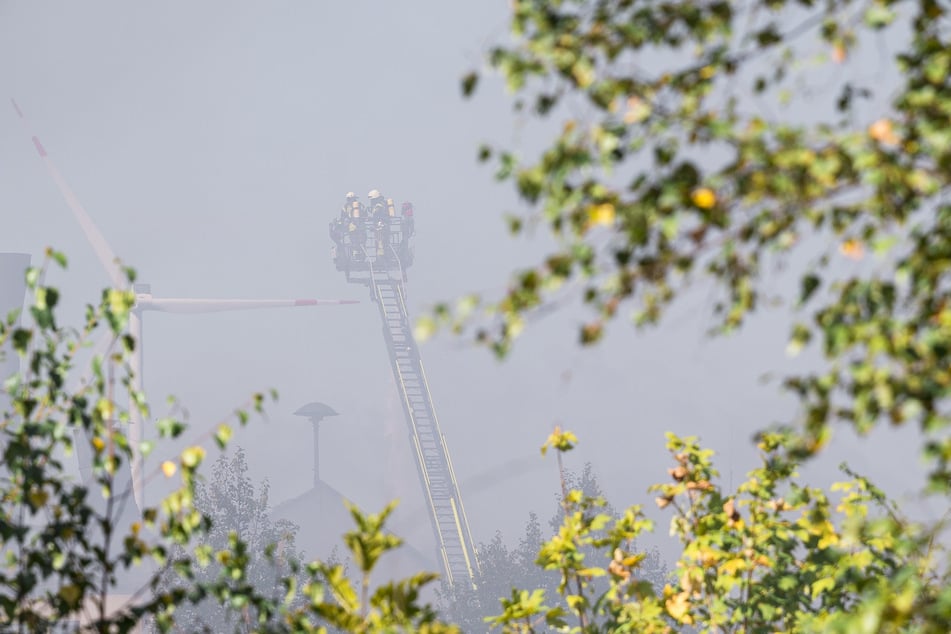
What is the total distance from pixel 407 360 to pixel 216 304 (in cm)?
2574

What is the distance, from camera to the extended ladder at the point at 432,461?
90125 millimetres

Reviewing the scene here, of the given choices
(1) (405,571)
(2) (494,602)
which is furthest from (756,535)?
(1) (405,571)

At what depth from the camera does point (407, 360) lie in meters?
98.5

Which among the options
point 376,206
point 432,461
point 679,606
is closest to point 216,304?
point 432,461

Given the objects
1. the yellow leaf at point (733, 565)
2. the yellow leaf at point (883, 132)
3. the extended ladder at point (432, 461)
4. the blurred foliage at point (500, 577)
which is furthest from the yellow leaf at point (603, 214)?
the extended ladder at point (432, 461)

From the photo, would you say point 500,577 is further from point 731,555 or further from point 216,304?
point 731,555

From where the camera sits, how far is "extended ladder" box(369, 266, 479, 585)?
9012 cm

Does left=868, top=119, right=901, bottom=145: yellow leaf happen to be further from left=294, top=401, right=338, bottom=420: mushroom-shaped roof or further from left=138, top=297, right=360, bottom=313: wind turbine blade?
left=294, top=401, right=338, bottom=420: mushroom-shaped roof

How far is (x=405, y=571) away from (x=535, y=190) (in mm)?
148087

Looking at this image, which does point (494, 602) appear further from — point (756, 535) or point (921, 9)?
point (921, 9)

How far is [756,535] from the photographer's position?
8.66 metres

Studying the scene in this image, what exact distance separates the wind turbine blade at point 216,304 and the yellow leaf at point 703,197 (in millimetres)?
65760

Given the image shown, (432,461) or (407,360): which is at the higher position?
(407,360)

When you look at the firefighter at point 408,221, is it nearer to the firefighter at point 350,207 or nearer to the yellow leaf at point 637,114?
the firefighter at point 350,207
